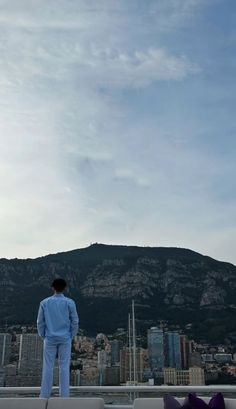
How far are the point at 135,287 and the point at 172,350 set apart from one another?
74.4ft

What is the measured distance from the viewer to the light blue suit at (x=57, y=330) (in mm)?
4340

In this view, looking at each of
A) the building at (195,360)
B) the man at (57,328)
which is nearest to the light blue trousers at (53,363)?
the man at (57,328)

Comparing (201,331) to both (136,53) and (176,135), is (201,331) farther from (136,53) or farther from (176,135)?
(136,53)

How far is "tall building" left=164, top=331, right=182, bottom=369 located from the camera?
19.2 m

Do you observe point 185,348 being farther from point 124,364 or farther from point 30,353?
point 30,353

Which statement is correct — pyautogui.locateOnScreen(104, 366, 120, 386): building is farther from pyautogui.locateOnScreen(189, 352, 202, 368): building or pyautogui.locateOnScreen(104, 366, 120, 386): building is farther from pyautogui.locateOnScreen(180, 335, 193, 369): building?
pyautogui.locateOnScreen(180, 335, 193, 369): building

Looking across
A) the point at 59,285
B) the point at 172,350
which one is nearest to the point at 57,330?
the point at 59,285

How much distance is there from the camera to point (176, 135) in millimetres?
13844

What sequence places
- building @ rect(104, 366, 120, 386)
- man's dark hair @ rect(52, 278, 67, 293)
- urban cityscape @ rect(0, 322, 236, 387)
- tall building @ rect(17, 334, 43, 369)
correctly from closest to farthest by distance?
man's dark hair @ rect(52, 278, 67, 293)
urban cityscape @ rect(0, 322, 236, 387)
tall building @ rect(17, 334, 43, 369)
building @ rect(104, 366, 120, 386)

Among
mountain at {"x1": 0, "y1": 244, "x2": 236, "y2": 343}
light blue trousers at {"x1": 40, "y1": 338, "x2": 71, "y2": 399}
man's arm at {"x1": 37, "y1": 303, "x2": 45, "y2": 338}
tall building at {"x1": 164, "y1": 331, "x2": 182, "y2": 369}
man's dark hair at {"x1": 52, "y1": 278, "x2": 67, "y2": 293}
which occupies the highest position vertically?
mountain at {"x1": 0, "y1": 244, "x2": 236, "y2": 343}

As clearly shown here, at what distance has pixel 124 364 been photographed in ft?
52.7

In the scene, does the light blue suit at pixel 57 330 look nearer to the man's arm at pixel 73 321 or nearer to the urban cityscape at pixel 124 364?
the man's arm at pixel 73 321

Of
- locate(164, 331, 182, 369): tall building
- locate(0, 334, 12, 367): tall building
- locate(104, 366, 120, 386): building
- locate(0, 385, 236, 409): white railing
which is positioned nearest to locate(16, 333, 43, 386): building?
locate(0, 334, 12, 367): tall building

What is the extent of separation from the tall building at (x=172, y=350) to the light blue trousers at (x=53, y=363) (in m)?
14.1
